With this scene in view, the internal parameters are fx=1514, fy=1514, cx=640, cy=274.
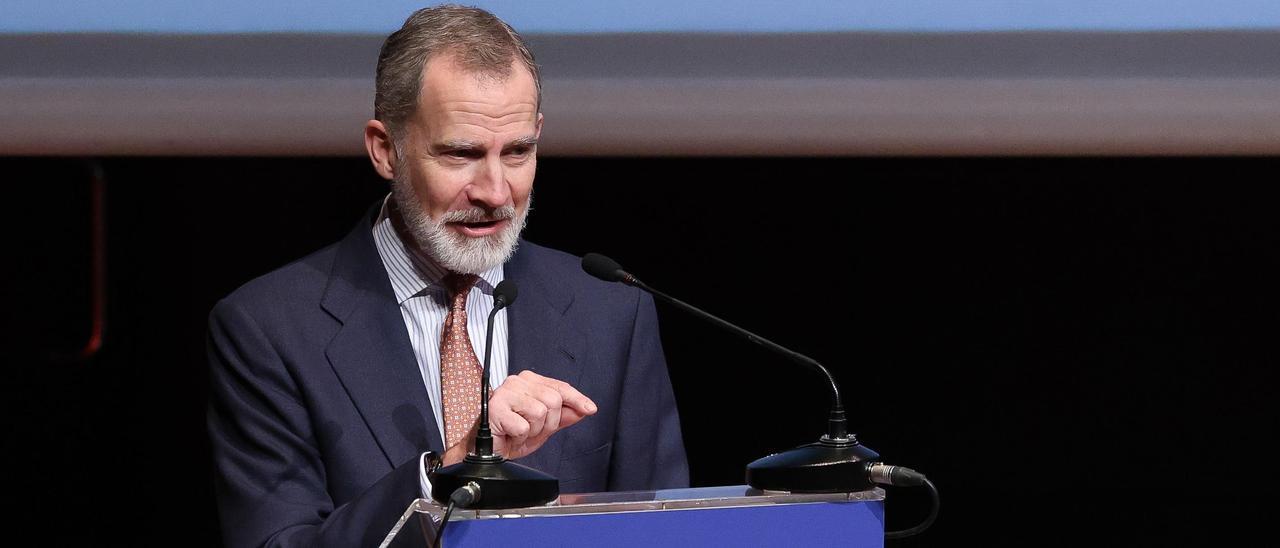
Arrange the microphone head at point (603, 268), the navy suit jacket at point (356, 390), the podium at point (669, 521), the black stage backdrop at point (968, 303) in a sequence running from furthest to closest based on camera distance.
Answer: the black stage backdrop at point (968, 303) < the navy suit jacket at point (356, 390) < the microphone head at point (603, 268) < the podium at point (669, 521)

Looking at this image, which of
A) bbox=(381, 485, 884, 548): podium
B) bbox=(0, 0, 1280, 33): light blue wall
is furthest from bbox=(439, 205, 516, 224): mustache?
bbox=(0, 0, 1280, 33): light blue wall

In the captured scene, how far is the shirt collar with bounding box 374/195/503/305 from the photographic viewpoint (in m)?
1.80

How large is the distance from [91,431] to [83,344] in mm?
180

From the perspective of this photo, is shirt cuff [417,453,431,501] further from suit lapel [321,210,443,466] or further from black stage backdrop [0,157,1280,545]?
black stage backdrop [0,157,1280,545]

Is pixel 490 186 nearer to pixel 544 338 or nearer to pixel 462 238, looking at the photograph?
pixel 462 238

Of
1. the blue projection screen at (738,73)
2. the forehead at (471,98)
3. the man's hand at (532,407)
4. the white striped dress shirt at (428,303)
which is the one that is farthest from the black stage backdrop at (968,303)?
the man's hand at (532,407)

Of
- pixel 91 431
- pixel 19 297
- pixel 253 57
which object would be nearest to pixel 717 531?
pixel 253 57

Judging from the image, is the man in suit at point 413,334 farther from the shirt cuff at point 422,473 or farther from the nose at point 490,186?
the shirt cuff at point 422,473

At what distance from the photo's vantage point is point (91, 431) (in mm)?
3068

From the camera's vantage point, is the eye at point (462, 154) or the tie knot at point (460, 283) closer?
the eye at point (462, 154)

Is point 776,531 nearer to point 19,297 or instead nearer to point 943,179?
point 943,179

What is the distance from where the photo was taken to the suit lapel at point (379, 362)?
169cm

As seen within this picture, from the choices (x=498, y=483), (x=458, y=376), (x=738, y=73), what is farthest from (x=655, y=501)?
(x=738, y=73)

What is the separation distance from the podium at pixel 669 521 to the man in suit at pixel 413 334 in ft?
1.13
